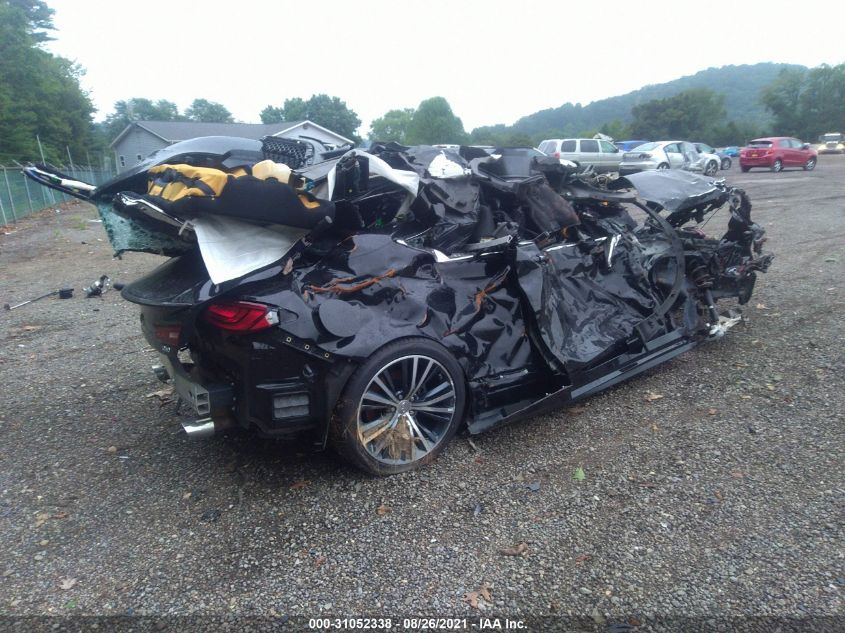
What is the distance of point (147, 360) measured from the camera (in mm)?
5273

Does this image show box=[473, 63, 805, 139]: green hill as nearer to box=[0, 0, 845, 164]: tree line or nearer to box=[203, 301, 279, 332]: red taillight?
box=[0, 0, 845, 164]: tree line

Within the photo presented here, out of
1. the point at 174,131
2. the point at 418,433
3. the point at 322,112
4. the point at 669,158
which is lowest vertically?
the point at 418,433

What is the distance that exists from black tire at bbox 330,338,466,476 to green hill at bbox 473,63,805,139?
112 metres

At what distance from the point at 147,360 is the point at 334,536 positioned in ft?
10.7

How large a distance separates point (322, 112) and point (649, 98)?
78.0 m

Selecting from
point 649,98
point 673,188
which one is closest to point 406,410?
point 673,188

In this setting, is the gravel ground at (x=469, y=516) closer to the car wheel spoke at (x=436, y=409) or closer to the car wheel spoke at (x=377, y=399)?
the car wheel spoke at (x=436, y=409)

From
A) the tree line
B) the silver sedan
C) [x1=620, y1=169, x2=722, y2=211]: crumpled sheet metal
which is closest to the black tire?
[x1=620, y1=169, x2=722, y2=211]: crumpled sheet metal

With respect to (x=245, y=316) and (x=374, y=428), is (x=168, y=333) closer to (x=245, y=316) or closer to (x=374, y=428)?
(x=245, y=316)

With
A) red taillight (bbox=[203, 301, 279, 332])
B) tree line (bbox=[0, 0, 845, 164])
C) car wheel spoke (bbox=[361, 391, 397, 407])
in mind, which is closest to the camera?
red taillight (bbox=[203, 301, 279, 332])

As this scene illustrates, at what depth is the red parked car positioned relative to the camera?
25.0 m

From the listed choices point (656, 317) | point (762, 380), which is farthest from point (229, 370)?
point (762, 380)

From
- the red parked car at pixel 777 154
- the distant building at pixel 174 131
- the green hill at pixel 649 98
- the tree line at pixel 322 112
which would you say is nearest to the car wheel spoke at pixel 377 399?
the tree line at pixel 322 112

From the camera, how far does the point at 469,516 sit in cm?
298
